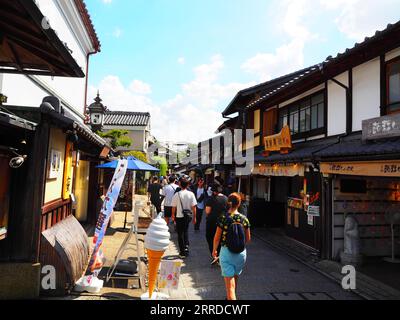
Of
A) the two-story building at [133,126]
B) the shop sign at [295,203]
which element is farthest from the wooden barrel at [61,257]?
the two-story building at [133,126]

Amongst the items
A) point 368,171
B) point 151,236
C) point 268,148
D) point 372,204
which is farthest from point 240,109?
point 151,236

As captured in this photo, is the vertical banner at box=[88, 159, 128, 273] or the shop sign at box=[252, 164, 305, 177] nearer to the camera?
the vertical banner at box=[88, 159, 128, 273]

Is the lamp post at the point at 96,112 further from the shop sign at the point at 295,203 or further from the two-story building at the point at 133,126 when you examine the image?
the two-story building at the point at 133,126

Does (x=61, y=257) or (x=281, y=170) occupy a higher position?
(x=281, y=170)

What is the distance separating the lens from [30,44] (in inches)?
185

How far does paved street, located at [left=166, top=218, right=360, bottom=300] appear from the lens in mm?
5953

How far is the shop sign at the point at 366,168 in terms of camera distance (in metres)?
5.89

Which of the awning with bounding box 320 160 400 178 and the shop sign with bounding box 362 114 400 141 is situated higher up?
the shop sign with bounding box 362 114 400 141

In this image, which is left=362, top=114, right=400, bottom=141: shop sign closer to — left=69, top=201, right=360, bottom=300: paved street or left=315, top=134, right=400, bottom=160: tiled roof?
left=315, top=134, right=400, bottom=160: tiled roof

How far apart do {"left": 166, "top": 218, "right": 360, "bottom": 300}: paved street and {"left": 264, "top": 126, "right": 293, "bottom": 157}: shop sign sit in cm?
410

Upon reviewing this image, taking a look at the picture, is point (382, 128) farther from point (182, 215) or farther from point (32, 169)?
point (32, 169)

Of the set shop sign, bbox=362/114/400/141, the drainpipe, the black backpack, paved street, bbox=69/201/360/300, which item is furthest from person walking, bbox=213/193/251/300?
the drainpipe

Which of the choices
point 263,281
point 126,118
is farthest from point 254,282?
point 126,118

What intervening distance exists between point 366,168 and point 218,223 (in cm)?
361
